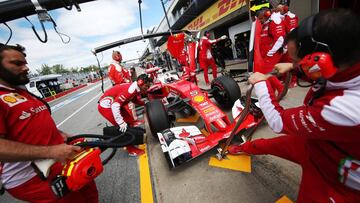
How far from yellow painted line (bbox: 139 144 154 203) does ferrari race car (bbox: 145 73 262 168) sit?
38 cm

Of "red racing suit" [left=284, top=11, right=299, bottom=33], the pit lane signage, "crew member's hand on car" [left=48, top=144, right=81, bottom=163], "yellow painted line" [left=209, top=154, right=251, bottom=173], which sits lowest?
"yellow painted line" [left=209, top=154, right=251, bottom=173]

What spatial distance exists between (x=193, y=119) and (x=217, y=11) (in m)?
8.53

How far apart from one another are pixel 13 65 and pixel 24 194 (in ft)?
3.14

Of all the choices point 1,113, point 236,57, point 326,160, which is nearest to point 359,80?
point 326,160

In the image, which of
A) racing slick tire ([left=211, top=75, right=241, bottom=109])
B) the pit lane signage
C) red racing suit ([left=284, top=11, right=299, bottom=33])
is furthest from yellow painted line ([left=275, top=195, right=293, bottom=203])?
the pit lane signage

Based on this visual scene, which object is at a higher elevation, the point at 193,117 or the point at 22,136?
the point at 22,136

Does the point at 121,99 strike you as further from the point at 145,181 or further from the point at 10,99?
the point at 10,99

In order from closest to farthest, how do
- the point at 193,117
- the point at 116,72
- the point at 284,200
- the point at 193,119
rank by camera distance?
the point at 284,200, the point at 193,119, the point at 193,117, the point at 116,72

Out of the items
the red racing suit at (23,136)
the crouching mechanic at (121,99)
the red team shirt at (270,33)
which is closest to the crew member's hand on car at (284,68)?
the red racing suit at (23,136)

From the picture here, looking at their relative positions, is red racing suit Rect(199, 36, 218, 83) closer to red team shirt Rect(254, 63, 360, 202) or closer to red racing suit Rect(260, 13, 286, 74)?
red racing suit Rect(260, 13, 286, 74)

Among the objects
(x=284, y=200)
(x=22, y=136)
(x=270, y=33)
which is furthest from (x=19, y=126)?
(x=270, y=33)

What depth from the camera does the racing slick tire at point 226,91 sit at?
3445 mm

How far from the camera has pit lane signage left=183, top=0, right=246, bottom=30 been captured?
8402 mm

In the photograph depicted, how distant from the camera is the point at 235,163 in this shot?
2.24 m
